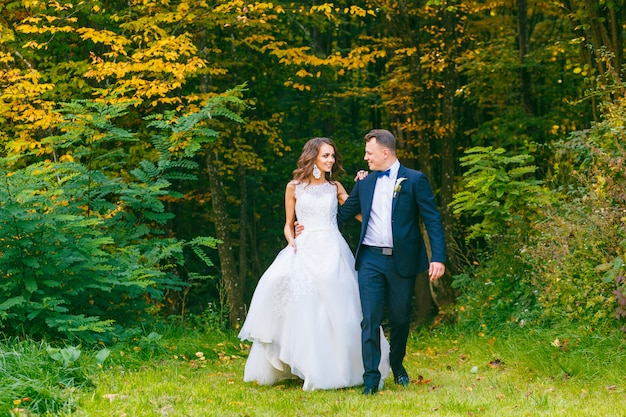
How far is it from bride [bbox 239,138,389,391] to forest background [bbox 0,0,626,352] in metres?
1.66

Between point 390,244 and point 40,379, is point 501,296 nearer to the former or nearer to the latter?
point 390,244

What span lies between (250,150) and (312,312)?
12205mm

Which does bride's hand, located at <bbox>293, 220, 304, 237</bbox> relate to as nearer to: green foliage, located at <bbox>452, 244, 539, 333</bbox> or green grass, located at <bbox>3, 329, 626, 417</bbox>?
green grass, located at <bbox>3, 329, 626, 417</bbox>

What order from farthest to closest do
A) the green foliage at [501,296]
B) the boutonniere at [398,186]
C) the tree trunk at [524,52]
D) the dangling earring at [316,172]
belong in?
the tree trunk at [524,52] < the green foliage at [501,296] < the dangling earring at [316,172] < the boutonniere at [398,186]

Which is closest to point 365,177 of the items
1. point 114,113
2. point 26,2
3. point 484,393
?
point 484,393

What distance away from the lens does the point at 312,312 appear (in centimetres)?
722

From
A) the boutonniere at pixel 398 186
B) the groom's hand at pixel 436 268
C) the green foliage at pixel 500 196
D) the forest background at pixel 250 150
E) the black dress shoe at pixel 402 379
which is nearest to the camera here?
Result: the groom's hand at pixel 436 268

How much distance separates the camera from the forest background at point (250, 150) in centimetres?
817

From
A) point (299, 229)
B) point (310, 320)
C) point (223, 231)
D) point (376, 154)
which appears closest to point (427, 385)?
point (310, 320)

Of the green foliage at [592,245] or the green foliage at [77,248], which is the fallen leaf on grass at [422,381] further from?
the green foliage at [77,248]

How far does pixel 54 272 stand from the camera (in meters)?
8.06

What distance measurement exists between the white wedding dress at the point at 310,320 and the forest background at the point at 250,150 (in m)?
1.65

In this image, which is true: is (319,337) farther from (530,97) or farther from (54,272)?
(530,97)

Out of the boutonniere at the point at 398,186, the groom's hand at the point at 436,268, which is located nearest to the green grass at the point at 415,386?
the groom's hand at the point at 436,268
